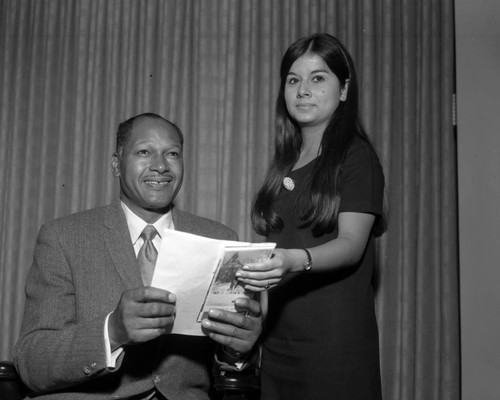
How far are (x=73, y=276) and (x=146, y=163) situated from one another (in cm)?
50

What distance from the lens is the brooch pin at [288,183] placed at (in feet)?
6.67

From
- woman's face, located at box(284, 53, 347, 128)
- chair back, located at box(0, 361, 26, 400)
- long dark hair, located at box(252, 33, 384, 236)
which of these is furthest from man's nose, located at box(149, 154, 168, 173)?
chair back, located at box(0, 361, 26, 400)

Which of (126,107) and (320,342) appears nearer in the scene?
(320,342)

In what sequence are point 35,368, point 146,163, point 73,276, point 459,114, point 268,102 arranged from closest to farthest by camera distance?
point 35,368 → point 73,276 → point 146,163 → point 459,114 → point 268,102

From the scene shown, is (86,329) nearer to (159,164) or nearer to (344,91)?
(159,164)

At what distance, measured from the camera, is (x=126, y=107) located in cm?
316

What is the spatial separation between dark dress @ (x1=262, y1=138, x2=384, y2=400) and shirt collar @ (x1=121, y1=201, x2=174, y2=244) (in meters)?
0.49

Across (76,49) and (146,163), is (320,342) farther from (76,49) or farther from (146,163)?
(76,49)

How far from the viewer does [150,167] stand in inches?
86.0

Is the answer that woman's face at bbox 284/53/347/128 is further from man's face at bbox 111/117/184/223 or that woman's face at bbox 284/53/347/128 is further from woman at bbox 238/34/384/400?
man's face at bbox 111/117/184/223

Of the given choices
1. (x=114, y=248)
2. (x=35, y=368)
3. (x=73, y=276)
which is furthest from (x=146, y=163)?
(x=35, y=368)

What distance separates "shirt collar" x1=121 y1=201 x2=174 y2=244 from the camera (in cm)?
214

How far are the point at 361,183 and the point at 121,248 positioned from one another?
0.83m

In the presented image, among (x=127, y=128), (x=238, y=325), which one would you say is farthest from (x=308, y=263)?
(x=127, y=128)
